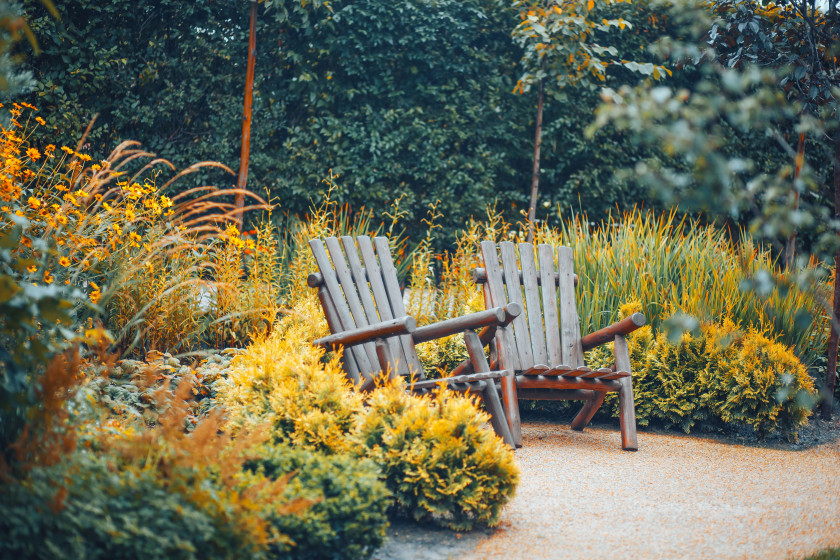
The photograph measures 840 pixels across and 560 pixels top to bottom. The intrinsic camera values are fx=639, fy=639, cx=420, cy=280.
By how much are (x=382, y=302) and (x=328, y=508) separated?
190 centimetres

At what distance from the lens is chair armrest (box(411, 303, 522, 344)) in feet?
10.3

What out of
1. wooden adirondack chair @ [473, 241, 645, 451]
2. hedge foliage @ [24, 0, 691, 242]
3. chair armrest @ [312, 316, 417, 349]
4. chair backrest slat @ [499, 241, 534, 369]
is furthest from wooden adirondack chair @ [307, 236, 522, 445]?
hedge foliage @ [24, 0, 691, 242]

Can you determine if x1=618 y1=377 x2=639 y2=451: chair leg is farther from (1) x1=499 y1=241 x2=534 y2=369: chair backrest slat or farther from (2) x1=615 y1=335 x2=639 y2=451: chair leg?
(1) x1=499 y1=241 x2=534 y2=369: chair backrest slat

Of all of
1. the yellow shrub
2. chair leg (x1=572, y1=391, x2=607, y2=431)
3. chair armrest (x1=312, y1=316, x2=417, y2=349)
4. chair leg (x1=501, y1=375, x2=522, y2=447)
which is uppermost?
chair armrest (x1=312, y1=316, x2=417, y2=349)

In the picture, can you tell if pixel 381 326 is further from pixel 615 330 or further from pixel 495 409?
pixel 615 330

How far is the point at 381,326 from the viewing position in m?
2.99

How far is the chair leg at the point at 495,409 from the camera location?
10.4ft

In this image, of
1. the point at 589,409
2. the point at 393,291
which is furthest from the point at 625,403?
the point at 393,291

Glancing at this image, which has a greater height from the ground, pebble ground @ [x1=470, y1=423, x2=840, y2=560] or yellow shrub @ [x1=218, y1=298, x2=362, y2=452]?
yellow shrub @ [x1=218, y1=298, x2=362, y2=452]

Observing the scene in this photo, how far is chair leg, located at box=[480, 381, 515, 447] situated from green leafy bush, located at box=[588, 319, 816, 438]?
1.24 metres

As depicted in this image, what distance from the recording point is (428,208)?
6.98 meters

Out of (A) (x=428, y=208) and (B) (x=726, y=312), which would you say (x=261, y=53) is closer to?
(A) (x=428, y=208)

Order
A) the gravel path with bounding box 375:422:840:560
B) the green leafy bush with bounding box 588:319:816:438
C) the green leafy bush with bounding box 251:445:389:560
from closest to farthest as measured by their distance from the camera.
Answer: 1. the green leafy bush with bounding box 251:445:389:560
2. the gravel path with bounding box 375:422:840:560
3. the green leafy bush with bounding box 588:319:816:438

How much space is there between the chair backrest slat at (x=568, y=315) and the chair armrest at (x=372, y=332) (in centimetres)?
129
